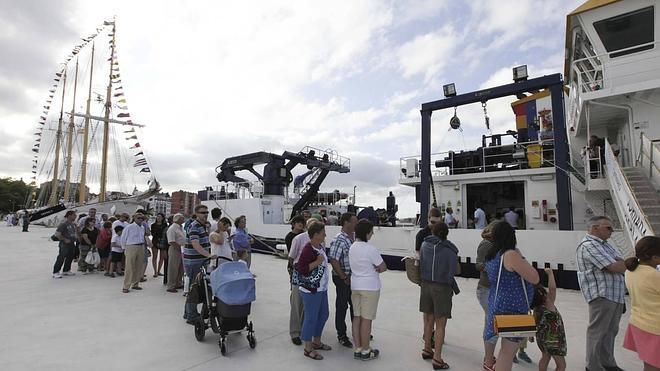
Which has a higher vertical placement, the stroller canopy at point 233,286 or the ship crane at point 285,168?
the ship crane at point 285,168

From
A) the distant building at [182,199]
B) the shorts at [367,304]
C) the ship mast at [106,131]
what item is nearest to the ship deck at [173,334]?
the shorts at [367,304]

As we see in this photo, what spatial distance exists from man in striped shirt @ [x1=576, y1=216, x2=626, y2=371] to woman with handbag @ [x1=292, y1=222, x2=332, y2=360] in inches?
95.3

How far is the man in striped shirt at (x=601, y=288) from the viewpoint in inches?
120

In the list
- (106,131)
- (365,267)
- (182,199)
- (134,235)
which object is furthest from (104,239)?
(182,199)

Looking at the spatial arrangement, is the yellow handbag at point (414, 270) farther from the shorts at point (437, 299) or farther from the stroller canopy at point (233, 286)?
the stroller canopy at point (233, 286)

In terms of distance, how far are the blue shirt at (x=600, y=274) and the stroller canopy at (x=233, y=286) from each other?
10.4 ft

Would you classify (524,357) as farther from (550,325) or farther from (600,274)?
(600,274)

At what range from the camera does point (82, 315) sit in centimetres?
507

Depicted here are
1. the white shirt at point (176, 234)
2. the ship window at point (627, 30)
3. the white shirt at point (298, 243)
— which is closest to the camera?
the white shirt at point (298, 243)

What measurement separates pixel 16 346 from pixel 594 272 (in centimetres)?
595

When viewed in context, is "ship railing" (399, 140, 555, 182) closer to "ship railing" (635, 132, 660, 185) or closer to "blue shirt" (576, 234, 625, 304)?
"ship railing" (635, 132, 660, 185)

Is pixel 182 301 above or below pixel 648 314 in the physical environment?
below

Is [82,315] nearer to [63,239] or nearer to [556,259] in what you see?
[63,239]

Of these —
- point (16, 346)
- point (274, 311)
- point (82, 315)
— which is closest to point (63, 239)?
point (82, 315)
